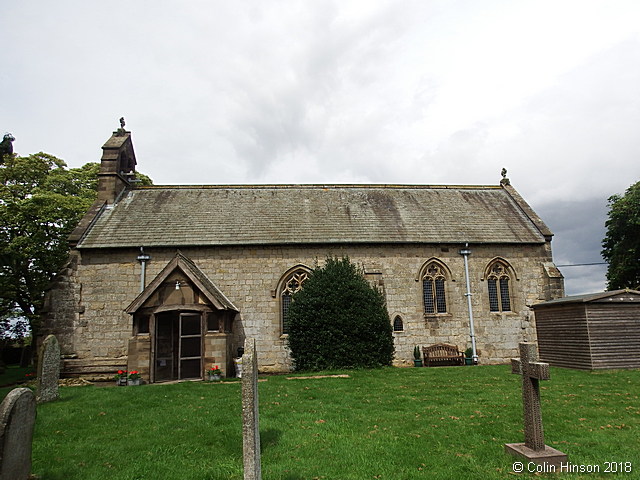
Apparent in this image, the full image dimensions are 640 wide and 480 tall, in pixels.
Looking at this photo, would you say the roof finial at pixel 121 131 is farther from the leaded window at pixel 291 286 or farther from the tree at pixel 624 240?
the tree at pixel 624 240

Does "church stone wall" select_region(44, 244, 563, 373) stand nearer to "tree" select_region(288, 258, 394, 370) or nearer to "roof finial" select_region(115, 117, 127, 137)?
"tree" select_region(288, 258, 394, 370)

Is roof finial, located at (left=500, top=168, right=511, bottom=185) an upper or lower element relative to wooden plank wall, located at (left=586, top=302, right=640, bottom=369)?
upper

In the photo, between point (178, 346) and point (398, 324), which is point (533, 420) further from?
point (178, 346)

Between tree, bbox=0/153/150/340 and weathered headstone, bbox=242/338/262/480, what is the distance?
2441 cm

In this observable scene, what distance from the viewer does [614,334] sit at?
59.0 feet

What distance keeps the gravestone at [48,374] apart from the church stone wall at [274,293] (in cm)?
506

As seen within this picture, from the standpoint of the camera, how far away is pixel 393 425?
904 cm

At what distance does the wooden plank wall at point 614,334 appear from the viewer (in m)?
17.7

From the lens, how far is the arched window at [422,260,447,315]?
2191 cm

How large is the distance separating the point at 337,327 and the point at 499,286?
9.56 meters

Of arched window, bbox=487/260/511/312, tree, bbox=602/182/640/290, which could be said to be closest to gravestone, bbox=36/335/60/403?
arched window, bbox=487/260/511/312

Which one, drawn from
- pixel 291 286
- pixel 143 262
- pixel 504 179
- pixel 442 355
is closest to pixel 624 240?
pixel 504 179

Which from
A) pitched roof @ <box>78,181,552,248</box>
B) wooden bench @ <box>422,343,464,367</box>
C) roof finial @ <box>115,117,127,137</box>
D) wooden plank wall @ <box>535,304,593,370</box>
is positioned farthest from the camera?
roof finial @ <box>115,117,127,137</box>

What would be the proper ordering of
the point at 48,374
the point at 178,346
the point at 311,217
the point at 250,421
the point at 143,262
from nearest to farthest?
the point at 250,421
the point at 48,374
the point at 178,346
the point at 143,262
the point at 311,217
